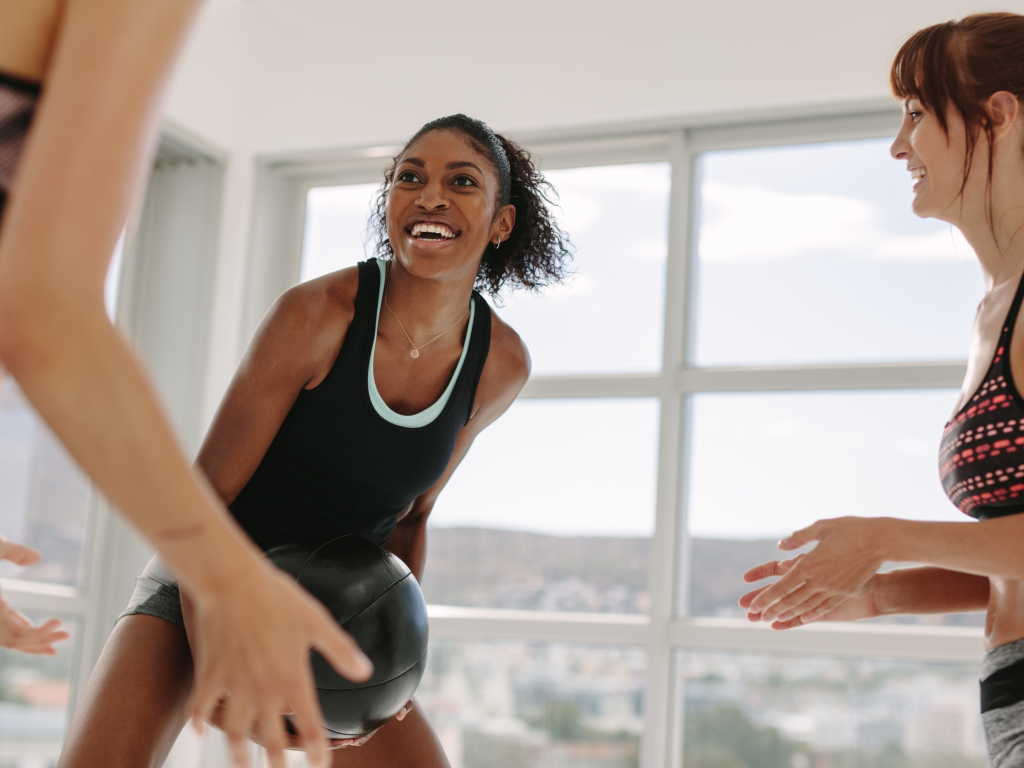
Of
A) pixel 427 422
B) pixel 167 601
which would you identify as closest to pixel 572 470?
pixel 427 422

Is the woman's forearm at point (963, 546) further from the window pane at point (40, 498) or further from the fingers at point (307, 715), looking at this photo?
the window pane at point (40, 498)

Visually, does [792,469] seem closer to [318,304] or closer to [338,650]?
[318,304]

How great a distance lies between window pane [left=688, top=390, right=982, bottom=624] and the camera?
307 centimetres

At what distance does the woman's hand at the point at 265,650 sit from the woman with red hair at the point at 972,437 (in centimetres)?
86

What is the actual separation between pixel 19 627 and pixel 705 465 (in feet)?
8.38

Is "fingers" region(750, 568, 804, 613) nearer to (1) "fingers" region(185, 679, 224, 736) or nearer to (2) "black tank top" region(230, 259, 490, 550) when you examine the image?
(2) "black tank top" region(230, 259, 490, 550)

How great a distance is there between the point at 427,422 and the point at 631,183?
2042 millimetres

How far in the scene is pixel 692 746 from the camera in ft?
10.3

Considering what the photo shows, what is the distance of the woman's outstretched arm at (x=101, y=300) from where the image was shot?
60 cm

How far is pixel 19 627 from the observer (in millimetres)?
1011

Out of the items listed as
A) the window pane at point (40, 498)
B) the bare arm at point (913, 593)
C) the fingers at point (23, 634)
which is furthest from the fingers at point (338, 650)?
the window pane at point (40, 498)

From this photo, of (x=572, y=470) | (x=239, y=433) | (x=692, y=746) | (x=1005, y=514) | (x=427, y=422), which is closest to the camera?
(x=1005, y=514)

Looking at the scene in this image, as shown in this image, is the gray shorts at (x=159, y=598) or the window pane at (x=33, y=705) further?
the window pane at (x=33, y=705)

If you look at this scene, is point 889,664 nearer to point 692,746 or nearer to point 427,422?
point 692,746
